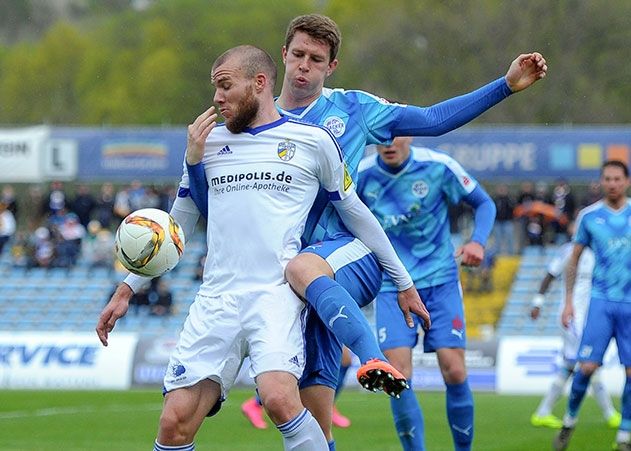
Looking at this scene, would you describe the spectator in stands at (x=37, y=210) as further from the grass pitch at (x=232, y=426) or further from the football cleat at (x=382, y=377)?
the football cleat at (x=382, y=377)

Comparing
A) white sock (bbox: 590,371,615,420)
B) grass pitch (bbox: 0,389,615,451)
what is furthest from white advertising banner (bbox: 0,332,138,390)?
white sock (bbox: 590,371,615,420)

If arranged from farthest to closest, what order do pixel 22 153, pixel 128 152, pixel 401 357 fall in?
pixel 22 153
pixel 128 152
pixel 401 357

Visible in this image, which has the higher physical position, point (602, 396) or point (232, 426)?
point (602, 396)

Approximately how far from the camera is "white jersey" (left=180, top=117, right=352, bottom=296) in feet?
20.8

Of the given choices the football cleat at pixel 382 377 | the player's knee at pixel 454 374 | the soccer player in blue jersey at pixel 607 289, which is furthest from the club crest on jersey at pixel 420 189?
the football cleat at pixel 382 377

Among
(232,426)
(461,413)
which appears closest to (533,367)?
(232,426)

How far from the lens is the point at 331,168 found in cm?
643

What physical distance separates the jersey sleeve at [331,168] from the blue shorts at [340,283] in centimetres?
27

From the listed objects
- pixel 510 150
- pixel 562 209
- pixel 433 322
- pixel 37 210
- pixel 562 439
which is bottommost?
pixel 37 210

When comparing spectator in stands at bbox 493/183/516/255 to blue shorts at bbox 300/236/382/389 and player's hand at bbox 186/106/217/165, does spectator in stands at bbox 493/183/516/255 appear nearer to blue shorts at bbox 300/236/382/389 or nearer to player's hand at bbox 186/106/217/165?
blue shorts at bbox 300/236/382/389

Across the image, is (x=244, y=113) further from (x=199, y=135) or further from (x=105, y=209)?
(x=105, y=209)

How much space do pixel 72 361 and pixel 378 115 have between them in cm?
1535

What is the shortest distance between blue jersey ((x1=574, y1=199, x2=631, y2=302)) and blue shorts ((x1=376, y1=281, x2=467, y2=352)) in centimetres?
241

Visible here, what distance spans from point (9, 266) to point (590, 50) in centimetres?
2358
